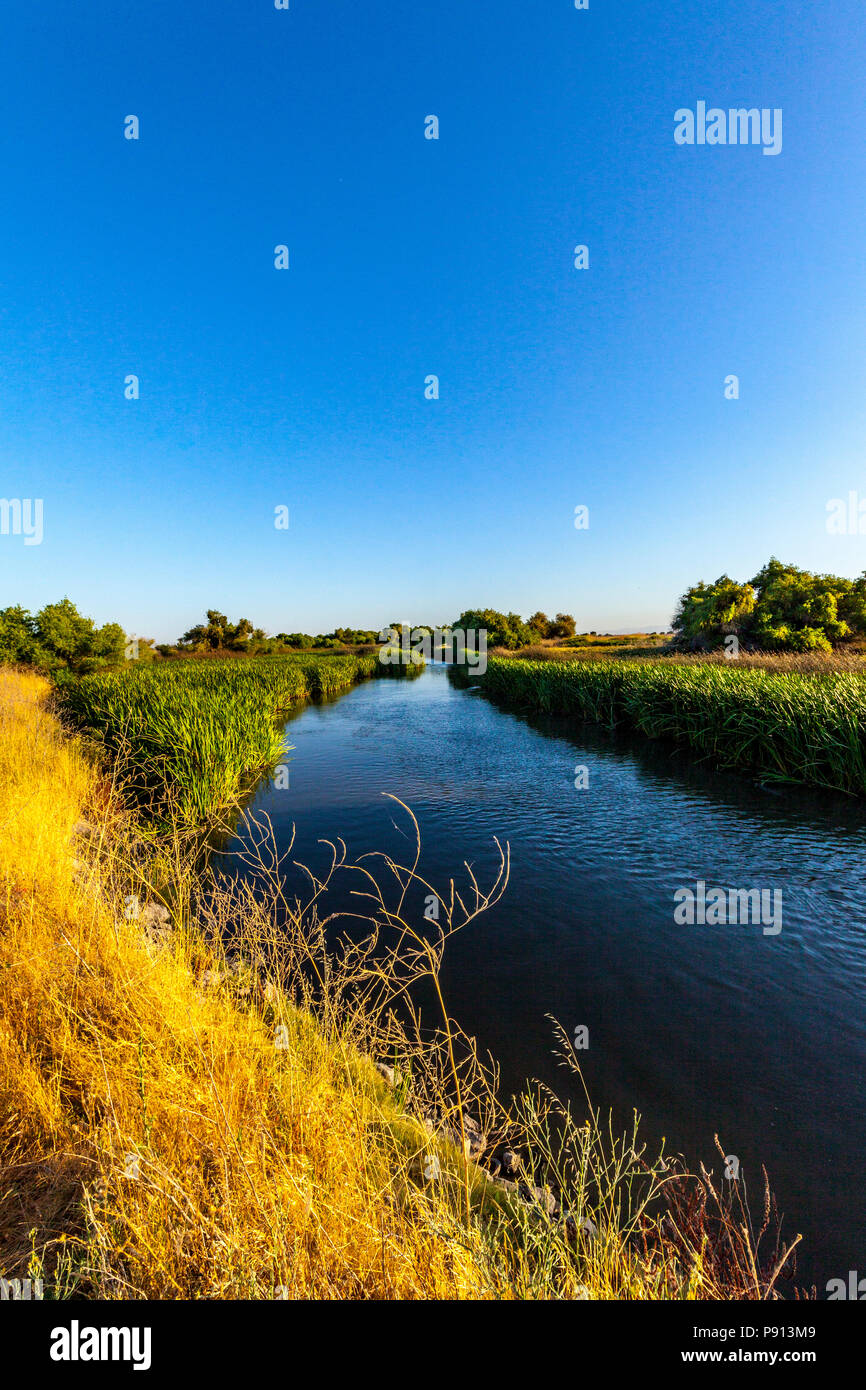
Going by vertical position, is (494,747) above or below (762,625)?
below

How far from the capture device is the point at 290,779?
15.0 m

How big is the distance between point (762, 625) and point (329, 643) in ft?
305

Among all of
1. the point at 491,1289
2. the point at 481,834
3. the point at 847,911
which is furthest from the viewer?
the point at 481,834

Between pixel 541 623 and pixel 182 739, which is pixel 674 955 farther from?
pixel 541 623

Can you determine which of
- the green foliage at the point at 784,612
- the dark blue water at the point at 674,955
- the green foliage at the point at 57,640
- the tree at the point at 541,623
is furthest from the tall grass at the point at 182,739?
the tree at the point at 541,623

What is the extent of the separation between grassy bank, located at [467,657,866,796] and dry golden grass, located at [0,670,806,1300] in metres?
11.9

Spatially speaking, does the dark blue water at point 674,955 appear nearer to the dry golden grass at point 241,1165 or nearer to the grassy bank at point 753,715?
the dry golden grass at point 241,1165

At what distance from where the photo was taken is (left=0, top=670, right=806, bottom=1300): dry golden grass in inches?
68.9

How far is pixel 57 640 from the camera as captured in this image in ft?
110

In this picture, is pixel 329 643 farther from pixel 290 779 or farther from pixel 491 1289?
pixel 491 1289

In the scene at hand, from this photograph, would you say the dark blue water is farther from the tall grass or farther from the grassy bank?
the tall grass

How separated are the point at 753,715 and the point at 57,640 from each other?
39913 mm

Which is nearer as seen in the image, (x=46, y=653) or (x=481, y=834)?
(x=481, y=834)
